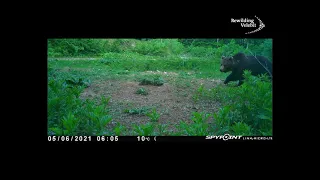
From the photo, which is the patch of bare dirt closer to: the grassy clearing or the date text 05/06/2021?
the grassy clearing

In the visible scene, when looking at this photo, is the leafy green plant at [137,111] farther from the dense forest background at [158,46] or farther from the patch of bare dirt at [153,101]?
the dense forest background at [158,46]

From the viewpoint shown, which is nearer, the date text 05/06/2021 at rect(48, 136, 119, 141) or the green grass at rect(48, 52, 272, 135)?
the date text 05/06/2021 at rect(48, 136, 119, 141)

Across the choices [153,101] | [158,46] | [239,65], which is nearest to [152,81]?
[153,101]

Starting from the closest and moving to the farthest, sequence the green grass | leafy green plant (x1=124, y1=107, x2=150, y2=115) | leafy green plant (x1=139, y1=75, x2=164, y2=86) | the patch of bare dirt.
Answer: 1. the green grass
2. the patch of bare dirt
3. leafy green plant (x1=124, y1=107, x2=150, y2=115)
4. leafy green plant (x1=139, y1=75, x2=164, y2=86)

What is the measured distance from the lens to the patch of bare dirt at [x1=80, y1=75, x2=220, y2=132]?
312cm

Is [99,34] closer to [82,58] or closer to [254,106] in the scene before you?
[254,106]

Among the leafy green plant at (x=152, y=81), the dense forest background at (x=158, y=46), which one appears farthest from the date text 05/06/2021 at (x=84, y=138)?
the leafy green plant at (x=152, y=81)

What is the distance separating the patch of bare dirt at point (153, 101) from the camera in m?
3.12

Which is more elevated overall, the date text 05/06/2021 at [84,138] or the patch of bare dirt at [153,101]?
the patch of bare dirt at [153,101]

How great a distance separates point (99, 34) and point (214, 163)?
4.48ft

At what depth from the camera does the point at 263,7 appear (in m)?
2.26

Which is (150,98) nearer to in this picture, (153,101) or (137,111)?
(153,101)

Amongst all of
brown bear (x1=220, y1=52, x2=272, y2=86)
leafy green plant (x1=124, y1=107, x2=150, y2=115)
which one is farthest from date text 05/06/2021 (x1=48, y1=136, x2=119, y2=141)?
brown bear (x1=220, y1=52, x2=272, y2=86)
